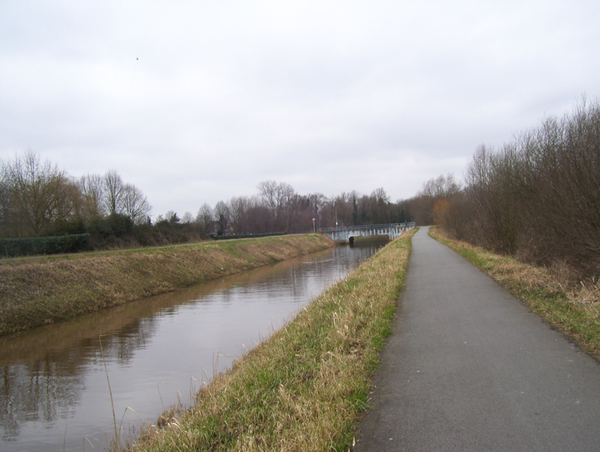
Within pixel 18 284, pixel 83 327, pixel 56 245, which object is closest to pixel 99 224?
pixel 56 245

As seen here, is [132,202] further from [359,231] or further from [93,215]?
[359,231]

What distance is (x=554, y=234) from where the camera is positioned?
10.8m

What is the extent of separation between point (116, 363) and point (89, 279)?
431 inches

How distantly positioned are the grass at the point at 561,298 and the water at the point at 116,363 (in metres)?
6.47

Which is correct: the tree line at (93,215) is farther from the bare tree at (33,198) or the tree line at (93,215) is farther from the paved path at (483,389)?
the paved path at (483,389)

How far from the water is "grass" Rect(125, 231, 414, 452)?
4.80ft

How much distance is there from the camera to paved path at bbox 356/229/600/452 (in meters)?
3.63

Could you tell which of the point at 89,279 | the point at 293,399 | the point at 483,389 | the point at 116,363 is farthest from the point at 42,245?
the point at 483,389

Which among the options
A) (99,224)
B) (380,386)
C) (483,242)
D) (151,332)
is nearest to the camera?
(380,386)

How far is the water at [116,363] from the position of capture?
22.7 feet

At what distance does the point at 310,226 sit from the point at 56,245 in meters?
78.5

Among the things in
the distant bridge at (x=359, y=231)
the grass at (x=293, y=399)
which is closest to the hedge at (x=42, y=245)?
the grass at (x=293, y=399)

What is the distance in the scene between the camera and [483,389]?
Result: 4.68m

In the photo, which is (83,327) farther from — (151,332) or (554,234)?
(554,234)
